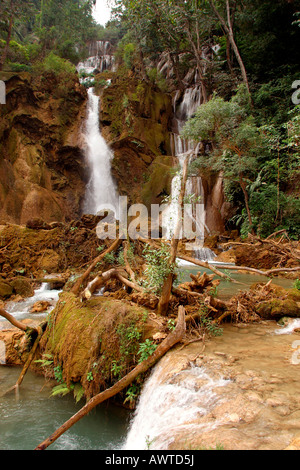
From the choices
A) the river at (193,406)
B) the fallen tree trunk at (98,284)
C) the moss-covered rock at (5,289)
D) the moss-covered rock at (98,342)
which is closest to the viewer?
the river at (193,406)

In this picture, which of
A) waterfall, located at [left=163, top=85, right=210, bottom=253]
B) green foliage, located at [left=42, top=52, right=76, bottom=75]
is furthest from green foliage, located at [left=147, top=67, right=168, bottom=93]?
green foliage, located at [left=42, top=52, right=76, bottom=75]

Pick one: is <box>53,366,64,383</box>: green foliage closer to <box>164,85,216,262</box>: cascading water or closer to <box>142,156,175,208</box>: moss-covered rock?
<box>164,85,216,262</box>: cascading water

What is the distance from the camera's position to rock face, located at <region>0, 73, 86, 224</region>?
16.3 meters

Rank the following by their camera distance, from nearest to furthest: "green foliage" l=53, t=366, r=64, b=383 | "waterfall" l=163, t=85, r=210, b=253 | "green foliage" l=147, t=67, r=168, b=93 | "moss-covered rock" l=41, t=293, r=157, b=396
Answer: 1. "moss-covered rock" l=41, t=293, r=157, b=396
2. "green foliage" l=53, t=366, r=64, b=383
3. "waterfall" l=163, t=85, r=210, b=253
4. "green foliage" l=147, t=67, r=168, b=93

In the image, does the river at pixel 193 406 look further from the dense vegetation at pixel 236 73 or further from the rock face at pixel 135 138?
the rock face at pixel 135 138

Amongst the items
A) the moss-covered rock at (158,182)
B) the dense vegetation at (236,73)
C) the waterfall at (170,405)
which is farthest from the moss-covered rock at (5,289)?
the moss-covered rock at (158,182)

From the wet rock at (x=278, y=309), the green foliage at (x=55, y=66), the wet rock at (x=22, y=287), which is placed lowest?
the wet rock at (x=22, y=287)

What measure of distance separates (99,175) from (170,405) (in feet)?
61.2

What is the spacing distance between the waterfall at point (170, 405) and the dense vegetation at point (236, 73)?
852 cm

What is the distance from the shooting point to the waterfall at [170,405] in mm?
2486

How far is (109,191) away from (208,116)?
9.02 meters

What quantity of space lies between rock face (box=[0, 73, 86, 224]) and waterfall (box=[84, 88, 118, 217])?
→ 62 cm

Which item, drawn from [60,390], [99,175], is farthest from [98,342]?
[99,175]

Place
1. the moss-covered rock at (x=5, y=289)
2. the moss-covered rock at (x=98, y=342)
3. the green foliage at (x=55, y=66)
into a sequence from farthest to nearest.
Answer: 1. the green foliage at (x=55, y=66)
2. the moss-covered rock at (x=5, y=289)
3. the moss-covered rock at (x=98, y=342)
